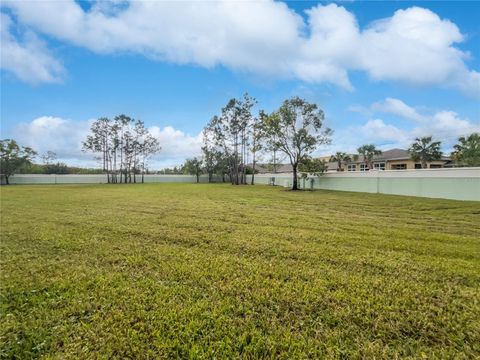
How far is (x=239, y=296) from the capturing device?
2.54m

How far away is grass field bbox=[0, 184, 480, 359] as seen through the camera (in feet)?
6.06

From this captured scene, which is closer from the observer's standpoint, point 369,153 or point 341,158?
point 369,153

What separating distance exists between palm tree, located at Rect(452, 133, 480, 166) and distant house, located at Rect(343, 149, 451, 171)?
1263 mm

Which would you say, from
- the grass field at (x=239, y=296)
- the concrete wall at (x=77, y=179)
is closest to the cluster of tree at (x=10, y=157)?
the concrete wall at (x=77, y=179)

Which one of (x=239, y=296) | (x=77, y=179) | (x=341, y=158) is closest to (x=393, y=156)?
(x=341, y=158)

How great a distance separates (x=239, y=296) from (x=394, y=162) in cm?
3409

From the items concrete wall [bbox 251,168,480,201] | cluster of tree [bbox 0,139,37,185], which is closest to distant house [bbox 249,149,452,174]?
concrete wall [bbox 251,168,480,201]

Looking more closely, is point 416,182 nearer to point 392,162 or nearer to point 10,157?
point 392,162

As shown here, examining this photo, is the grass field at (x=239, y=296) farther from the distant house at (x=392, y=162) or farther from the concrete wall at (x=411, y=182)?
the distant house at (x=392, y=162)

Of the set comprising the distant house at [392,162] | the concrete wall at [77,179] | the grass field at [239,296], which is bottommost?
the grass field at [239,296]

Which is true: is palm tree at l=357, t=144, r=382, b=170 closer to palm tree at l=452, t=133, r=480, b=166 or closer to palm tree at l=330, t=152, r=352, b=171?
palm tree at l=330, t=152, r=352, b=171

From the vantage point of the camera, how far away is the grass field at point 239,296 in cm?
185

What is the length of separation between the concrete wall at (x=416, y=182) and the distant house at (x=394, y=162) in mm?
13932

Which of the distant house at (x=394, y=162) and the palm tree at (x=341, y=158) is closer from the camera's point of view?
the distant house at (x=394, y=162)
